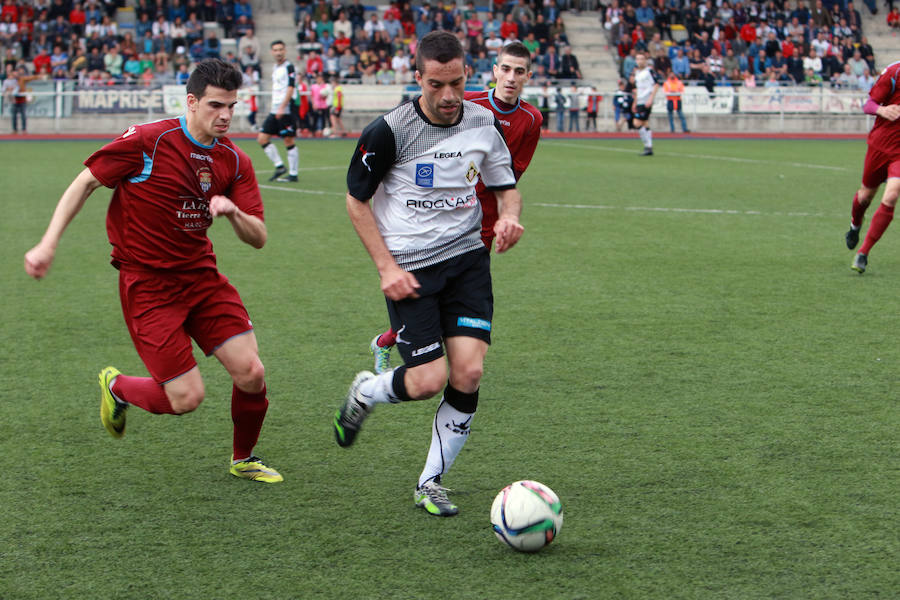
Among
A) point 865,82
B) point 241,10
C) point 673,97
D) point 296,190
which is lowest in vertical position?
point 296,190

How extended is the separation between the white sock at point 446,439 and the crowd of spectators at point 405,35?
26000 millimetres

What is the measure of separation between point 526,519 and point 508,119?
343cm

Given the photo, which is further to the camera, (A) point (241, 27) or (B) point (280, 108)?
(A) point (241, 27)

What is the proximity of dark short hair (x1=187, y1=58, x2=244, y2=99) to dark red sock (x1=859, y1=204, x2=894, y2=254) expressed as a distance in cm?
A: 644

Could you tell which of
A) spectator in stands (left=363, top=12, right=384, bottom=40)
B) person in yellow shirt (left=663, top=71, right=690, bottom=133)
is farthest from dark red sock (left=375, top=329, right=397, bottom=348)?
spectator in stands (left=363, top=12, right=384, bottom=40)

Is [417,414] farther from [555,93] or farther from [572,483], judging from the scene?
[555,93]

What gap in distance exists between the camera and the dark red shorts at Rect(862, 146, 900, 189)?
29.1ft

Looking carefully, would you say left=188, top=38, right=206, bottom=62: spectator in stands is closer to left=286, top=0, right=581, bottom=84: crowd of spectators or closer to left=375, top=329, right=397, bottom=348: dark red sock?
left=286, top=0, right=581, bottom=84: crowd of spectators

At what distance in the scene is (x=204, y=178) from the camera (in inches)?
173

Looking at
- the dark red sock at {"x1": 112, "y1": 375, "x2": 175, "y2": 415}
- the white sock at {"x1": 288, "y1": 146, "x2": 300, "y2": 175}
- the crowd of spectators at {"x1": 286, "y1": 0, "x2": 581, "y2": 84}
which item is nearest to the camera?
the dark red sock at {"x1": 112, "y1": 375, "x2": 175, "y2": 415}

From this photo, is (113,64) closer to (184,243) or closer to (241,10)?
(241,10)

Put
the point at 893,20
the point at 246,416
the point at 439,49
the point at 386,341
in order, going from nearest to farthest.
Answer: the point at 439,49, the point at 246,416, the point at 386,341, the point at 893,20

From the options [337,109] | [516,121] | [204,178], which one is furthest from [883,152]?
[337,109]

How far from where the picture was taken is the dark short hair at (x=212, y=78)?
4250 mm
